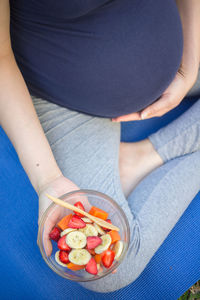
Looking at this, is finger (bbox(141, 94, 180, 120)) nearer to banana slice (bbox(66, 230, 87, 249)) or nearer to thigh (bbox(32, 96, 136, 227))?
thigh (bbox(32, 96, 136, 227))

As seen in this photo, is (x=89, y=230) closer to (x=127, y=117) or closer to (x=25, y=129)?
(x=25, y=129)

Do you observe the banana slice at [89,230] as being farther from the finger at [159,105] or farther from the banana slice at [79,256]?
the finger at [159,105]

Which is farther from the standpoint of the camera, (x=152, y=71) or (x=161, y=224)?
(x=161, y=224)

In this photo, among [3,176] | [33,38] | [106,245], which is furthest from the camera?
[3,176]

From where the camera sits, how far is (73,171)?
91 cm

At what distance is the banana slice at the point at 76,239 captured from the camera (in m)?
0.62

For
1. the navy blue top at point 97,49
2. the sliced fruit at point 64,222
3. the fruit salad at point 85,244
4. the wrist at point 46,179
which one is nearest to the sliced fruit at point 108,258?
the fruit salad at point 85,244

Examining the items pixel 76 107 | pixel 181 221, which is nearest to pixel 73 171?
pixel 76 107

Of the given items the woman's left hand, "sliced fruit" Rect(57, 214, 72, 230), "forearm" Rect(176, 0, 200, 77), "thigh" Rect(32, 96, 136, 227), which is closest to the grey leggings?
"thigh" Rect(32, 96, 136, 227)

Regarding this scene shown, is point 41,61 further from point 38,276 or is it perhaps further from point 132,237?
point 38,276

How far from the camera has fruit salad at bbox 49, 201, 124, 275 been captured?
0.63 meters

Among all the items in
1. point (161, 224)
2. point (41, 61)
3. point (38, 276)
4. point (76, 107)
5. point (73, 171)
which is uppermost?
point (41, 61)

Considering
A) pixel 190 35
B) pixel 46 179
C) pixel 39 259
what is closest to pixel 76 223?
pixel 46 179

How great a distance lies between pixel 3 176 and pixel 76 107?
19.6 inches
